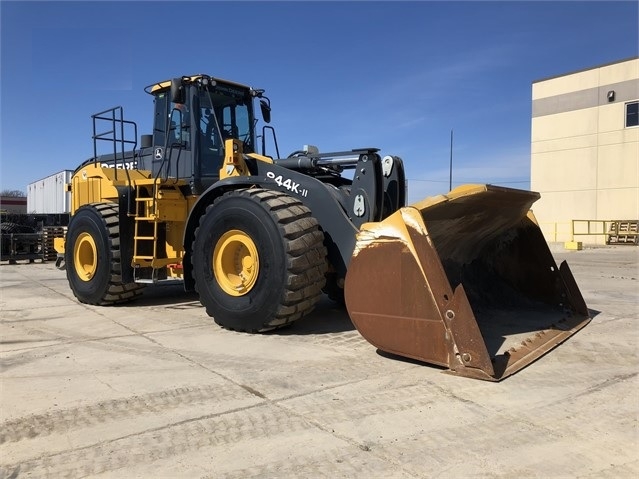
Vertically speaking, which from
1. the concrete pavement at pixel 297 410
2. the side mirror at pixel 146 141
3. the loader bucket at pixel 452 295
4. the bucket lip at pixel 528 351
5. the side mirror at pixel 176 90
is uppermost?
the side mirror at pixel 176 90

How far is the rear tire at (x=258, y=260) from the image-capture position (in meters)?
5.02

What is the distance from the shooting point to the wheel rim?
5.46 m

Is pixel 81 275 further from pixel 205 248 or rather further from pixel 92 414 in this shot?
pixel 92 414

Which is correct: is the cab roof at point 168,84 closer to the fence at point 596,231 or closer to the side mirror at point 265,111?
the side mirror at point 265,111

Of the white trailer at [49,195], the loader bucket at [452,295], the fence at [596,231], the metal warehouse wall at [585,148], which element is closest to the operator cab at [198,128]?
the loader bucket at [452,295]

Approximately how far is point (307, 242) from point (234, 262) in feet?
3.70

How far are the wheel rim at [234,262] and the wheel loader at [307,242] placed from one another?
0.02 m

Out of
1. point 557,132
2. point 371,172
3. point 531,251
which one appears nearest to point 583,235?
point 557,132

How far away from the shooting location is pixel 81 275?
25.6ft

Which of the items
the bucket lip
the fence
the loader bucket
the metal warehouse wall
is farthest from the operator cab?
the metal warehouse wall

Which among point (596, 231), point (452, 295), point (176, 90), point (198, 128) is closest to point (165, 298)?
point (198, 128)

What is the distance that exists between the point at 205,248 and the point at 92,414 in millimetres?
2637

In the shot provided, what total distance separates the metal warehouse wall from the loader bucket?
22.1m

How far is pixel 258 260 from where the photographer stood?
5297mm
